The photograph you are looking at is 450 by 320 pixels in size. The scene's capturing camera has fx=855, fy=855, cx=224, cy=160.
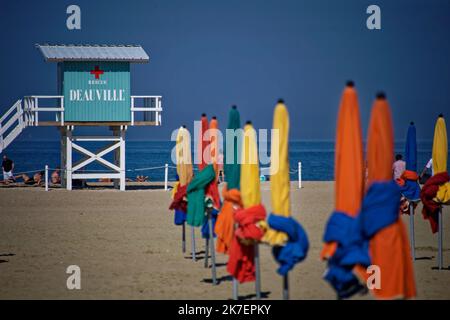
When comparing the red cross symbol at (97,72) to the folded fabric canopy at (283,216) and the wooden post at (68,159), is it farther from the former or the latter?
the folded fabric canopy at (283,216)

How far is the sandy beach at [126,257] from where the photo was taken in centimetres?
1385

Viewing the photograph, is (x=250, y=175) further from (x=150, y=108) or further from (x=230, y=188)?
(x=150, y=108)

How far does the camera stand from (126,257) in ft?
58.1

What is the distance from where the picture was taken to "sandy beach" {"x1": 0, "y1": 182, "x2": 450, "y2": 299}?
13852mm

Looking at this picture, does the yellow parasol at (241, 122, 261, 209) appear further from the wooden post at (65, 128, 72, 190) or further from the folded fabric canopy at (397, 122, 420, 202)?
the wooden post at (65, 128, 72, 190)

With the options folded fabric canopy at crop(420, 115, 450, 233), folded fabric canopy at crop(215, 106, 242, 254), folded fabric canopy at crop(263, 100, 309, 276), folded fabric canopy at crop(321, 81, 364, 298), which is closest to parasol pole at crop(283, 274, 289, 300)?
folded fabric canopy at crop(263, 100, 309, 276)

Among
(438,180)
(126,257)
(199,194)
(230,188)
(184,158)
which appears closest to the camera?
(230,188)

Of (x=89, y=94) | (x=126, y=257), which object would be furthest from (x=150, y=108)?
(x=126, y=257)

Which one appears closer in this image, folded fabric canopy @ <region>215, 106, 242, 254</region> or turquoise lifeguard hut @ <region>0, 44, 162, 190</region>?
folded fabric canopy @ <region>215, 106, 242, 254</region>

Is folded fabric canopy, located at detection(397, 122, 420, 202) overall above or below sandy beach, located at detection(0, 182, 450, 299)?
above

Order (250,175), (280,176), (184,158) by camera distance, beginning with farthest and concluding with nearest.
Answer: (184,158), (250,175), (280,176)

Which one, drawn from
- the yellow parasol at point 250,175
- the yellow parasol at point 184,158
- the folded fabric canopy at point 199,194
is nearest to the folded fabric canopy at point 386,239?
the yellow parasol at point 250,175

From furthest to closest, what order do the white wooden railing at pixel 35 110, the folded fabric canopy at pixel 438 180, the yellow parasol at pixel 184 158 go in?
the white wooden railing at pixel 35 110 → the yellow parasol at pixel 184 158 → the folded fabric canopy at pixel 438 180
